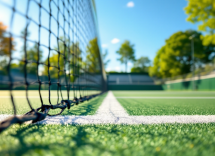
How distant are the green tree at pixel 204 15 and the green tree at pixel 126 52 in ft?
78.5

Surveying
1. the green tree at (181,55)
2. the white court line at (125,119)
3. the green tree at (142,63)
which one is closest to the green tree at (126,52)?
the green tree at (142,63)

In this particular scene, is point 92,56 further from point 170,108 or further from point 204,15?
point 204,15

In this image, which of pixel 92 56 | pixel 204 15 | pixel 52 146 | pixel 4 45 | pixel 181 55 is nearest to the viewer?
pixel 52 146

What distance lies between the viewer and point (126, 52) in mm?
38031

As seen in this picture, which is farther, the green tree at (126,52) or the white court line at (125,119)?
the green tree at (126,52)

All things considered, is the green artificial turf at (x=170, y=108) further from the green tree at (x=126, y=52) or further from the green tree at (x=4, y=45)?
the green tree at (x=126, y=52)

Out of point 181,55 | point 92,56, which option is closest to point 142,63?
point 181,55

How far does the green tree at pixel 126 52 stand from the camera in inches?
1497

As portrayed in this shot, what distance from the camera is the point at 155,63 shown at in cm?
3425

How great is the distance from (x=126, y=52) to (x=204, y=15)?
A: 25.1 metres

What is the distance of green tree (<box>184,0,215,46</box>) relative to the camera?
493 inches

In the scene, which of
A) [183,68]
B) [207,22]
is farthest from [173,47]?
[207,22]

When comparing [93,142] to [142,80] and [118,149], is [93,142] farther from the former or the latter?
[142,80]

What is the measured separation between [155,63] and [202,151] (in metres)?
35.4
